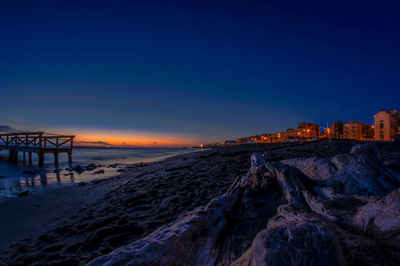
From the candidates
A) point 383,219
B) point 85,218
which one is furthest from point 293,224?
point 85,218

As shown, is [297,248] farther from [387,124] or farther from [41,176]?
[387,124]

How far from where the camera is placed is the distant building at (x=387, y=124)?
2784cm

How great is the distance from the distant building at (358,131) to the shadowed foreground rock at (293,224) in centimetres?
5229

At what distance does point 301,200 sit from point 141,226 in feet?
8.53

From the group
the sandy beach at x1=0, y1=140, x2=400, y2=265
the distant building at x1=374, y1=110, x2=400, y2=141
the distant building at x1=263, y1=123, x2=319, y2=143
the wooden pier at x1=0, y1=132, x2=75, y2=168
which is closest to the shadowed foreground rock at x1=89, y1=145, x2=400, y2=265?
the sandy beach at x1=0, y1=140, x2=400, y2=265

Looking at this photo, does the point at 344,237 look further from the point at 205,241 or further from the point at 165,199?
the point at 165,199

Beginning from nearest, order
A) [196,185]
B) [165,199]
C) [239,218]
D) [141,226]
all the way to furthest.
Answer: [239,218], [141,226], [165,199], [196,185]

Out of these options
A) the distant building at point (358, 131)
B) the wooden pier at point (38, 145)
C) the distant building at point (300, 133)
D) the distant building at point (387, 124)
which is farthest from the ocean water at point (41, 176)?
the distant building at point (358, 131)

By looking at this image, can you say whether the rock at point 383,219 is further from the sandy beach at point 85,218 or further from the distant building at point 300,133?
the distant building at point 300,133

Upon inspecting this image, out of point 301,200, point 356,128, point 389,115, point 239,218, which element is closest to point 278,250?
point 239,218

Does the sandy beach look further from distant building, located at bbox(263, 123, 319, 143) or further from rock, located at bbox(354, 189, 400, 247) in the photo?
distant building, located at bbox(263, 123, 319, 143)

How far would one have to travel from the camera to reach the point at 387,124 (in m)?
28.7

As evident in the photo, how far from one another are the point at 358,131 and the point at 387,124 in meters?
15.2

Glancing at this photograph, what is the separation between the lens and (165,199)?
13.9ft
